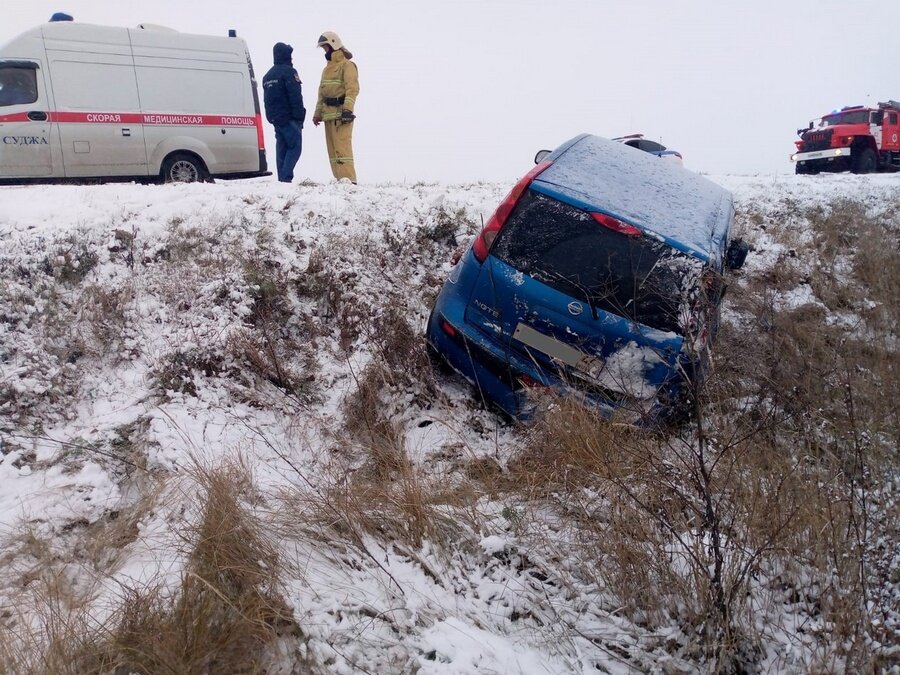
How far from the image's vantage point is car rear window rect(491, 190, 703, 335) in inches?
130

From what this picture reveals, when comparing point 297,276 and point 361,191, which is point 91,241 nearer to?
point 297,276

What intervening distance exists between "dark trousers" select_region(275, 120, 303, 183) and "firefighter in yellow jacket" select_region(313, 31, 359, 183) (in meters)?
0.32

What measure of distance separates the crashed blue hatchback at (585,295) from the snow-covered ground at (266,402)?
0.56m

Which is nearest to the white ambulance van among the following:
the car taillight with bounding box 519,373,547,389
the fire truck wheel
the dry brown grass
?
the car taillight with bounding box 519,373,547,389

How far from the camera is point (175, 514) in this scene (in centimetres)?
265

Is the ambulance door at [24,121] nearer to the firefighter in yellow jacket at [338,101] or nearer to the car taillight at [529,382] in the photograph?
the firefighter in yellow jacket at [338,101]

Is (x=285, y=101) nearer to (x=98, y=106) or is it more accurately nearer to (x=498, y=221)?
(x=98, y=106)

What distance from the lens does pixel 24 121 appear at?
295 inches

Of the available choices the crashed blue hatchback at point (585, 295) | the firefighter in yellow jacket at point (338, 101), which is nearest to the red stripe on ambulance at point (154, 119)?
A: the firefighter in yellow jacket at point (338, 101)

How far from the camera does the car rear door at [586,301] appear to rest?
10.9 ft

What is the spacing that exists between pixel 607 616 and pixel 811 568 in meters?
0.83

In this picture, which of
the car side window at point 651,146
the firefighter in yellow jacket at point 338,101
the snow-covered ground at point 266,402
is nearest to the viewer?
the snow-covered ground at point 266,402

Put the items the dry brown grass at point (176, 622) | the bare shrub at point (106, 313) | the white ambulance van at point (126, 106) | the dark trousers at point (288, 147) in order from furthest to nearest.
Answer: the dark trousers at point (288, 147)
the white ambulance van at point (126, 106)
the bare shrub at point (106, 313)
the dry brown grass at point (176, 622)

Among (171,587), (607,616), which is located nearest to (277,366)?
(171,587)
